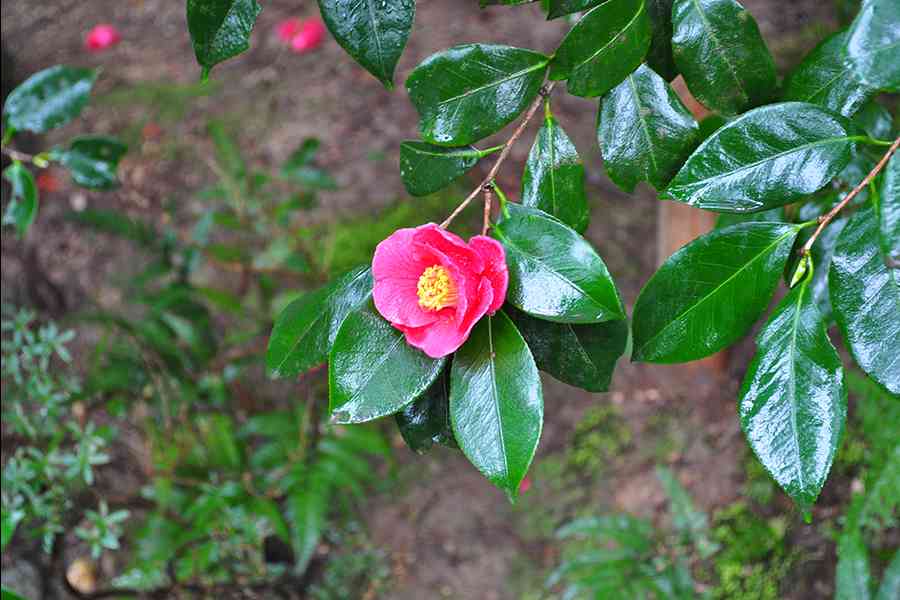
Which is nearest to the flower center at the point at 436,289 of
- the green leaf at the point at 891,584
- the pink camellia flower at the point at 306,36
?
the green leaf at the point at 891,584

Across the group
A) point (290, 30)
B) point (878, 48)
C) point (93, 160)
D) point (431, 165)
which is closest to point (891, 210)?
point (878, 48)

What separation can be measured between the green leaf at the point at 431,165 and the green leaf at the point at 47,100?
71cm

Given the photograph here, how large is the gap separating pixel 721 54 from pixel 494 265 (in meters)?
0.22

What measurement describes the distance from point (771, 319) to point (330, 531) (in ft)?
5.06

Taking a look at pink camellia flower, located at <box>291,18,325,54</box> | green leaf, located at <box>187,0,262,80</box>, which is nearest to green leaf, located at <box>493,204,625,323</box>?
green leaf, located at <box>187,0,262,80</box>

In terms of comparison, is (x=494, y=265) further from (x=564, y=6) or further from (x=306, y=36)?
(x=306, y=36)

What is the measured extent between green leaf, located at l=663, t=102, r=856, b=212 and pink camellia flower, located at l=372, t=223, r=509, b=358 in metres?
0.13

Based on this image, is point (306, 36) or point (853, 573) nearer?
point (853, 573)

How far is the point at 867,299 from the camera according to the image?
0.52m

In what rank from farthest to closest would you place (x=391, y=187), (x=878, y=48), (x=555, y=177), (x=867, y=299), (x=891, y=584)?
(x=391, y=187)
(x=891, y=584)
(x=555, y=177)
(x=867, y=299)
(x=878, y=48)

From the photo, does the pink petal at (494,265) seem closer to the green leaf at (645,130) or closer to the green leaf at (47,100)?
the green leaf at (645,130)

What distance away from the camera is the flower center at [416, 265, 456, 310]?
55 centimetres

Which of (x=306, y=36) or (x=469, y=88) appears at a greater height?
(x=469, y=88)

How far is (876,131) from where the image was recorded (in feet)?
2.60
